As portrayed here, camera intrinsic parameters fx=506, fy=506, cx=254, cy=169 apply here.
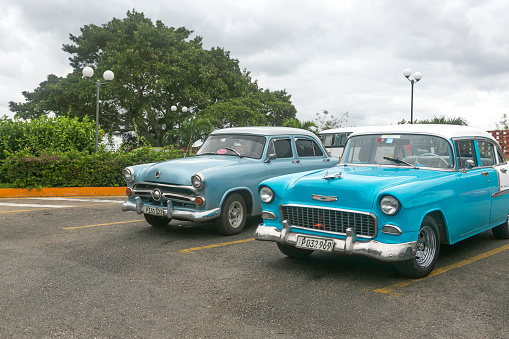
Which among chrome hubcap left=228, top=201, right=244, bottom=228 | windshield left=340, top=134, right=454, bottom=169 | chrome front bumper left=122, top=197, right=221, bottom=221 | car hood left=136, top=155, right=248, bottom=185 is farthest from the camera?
chrome hubcap left=228, top=201, right=244, bottom=228

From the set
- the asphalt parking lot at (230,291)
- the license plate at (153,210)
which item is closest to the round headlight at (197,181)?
the license plate at (153,210)

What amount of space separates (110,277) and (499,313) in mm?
3904

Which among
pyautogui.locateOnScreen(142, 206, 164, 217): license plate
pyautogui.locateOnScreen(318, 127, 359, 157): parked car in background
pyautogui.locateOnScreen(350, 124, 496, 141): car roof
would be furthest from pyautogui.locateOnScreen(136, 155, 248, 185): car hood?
pyautogui.locateOnScreen(318, 127, 359, 157): parked car in background

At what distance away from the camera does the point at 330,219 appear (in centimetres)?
544

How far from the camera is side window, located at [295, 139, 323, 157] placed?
31.2 feet

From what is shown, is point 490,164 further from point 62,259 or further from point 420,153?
point 62,259

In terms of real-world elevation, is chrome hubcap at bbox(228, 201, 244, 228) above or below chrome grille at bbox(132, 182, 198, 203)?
below

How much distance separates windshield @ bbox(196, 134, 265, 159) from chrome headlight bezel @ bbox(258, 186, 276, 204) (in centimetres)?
261

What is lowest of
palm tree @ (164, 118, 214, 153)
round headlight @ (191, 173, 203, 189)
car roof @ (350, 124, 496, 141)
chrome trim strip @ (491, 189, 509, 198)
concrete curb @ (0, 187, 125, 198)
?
concrete curb @ (0, 187, 125, 198)

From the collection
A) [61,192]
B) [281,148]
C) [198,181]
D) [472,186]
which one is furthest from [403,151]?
[61,192]

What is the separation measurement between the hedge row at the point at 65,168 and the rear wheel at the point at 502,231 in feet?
36.5

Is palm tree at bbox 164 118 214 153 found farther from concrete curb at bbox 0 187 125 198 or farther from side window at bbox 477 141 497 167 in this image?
side window at bbox 477 141 497 167

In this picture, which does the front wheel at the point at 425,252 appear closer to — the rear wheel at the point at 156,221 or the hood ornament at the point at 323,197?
the hood ornament at the point at 323,197

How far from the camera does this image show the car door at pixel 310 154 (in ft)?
31.0
